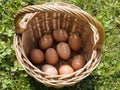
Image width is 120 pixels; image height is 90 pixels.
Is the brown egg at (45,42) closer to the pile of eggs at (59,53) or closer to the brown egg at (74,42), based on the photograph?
the pile of eggs at (59,53)

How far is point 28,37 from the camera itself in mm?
2082

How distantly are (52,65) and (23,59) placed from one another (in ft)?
0.99

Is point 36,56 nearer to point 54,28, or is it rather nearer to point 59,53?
point 59,53

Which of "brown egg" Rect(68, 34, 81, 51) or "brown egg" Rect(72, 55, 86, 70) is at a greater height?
"brown egg" Rect(68, 34, 81, 51)

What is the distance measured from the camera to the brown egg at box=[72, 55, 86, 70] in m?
2.02

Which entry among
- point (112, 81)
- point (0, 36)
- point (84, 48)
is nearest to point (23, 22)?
point (0, 36)

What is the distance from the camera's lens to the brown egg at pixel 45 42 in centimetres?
211

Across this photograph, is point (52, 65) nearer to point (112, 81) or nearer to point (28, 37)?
point (28, 37)

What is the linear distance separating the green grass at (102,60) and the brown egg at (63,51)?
0.65 feet

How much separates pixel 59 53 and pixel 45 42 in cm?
12

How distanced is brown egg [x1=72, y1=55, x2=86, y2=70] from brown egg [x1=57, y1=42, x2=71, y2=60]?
0.17 feet

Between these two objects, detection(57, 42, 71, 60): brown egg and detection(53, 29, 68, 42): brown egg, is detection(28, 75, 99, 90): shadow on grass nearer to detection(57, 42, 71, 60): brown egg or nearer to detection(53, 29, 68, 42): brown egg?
detection(57, 42, 71, 60): brown egg

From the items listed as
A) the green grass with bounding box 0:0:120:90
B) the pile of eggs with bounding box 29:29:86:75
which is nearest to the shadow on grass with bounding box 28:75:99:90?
the green grass with bounding box 0:0:120:90

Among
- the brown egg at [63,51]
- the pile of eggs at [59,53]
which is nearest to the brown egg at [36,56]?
the pile of eggs at [59,53]
